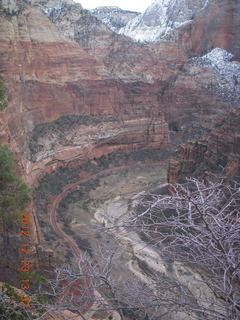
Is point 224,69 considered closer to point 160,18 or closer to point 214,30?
point 214,30

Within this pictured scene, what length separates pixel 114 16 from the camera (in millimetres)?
82062

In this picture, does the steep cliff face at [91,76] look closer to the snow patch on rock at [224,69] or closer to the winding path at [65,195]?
the snow patch on rock at [224,69]

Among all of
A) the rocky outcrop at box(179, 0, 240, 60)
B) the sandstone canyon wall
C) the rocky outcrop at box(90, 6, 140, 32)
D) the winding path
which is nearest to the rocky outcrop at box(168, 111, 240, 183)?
the winding path

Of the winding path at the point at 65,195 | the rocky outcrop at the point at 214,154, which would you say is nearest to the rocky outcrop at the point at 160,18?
the winding path at the point at 65,195

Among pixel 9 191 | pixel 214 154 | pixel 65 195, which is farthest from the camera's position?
pixel 65 195

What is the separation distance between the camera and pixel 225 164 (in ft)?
71.0

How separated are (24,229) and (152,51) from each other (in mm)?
33487

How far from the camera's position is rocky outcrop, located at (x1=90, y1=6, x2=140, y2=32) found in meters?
76.9

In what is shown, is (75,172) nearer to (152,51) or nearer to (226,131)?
(226,131)
